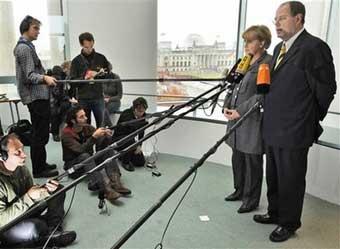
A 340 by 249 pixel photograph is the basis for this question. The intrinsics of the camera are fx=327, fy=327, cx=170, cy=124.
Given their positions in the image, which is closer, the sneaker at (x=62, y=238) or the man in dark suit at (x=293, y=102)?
the man in dark suit at (x=293, y=102)

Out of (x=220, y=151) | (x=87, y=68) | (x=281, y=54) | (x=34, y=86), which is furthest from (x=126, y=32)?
(x=281, y=54)

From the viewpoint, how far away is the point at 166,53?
4660mm

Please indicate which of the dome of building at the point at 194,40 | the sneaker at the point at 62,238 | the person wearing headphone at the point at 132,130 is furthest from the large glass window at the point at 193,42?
the sneaker at the point at 62,238

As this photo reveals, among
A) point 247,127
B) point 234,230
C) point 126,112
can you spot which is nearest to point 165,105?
point 126,112

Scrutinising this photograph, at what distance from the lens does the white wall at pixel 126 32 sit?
4293mm

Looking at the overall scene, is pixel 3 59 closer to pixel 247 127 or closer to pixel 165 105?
pixel 165 105

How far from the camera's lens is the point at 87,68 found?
382 cm

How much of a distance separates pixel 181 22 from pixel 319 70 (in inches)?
110

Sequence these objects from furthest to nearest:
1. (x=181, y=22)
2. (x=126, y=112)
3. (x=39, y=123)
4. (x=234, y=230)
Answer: (x=181, y=22) → (x=126, y=112) → (x=39, y=123) → (x=234, y=230)

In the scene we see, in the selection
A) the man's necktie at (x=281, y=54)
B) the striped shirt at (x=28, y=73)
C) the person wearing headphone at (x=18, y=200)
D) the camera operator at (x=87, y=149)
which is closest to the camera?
the person wearing headphone at (x=18, y=200)

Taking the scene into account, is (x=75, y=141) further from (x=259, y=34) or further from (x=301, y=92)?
(x=301, y=92)

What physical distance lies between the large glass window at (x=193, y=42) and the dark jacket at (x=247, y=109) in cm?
152

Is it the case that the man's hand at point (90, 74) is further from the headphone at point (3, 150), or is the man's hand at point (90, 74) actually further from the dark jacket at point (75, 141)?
the headphone at point (3, 150)

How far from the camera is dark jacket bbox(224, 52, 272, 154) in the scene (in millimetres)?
2586
